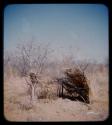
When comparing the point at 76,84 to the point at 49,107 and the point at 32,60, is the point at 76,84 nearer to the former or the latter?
the point at 49,107

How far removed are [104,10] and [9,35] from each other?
0.90 meters

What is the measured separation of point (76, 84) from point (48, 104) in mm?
317

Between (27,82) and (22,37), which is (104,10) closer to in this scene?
(22,37)

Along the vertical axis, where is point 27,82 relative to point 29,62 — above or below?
below

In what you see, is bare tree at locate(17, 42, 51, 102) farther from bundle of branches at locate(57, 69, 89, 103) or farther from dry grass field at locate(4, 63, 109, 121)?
bundle of branches at locate(57, 69, 89, 103)

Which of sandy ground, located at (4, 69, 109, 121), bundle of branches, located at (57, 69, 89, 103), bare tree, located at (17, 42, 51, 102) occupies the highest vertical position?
bare tree, located at (17, 42, 51, 102)

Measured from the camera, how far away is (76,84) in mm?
2229

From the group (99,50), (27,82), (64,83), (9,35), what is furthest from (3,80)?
(99,50)

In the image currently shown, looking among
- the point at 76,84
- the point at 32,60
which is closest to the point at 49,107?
the point at 76,84

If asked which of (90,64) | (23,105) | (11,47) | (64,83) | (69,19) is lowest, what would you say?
(23,105)

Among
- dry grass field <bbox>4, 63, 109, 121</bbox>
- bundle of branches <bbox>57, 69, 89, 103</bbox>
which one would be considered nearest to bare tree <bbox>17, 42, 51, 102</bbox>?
dry grass field <bbox>4, 63, 109, 121</bbox>

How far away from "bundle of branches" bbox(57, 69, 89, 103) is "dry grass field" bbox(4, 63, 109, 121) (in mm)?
47

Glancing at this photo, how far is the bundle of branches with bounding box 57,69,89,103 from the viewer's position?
2201mm

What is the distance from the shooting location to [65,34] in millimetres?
2219
